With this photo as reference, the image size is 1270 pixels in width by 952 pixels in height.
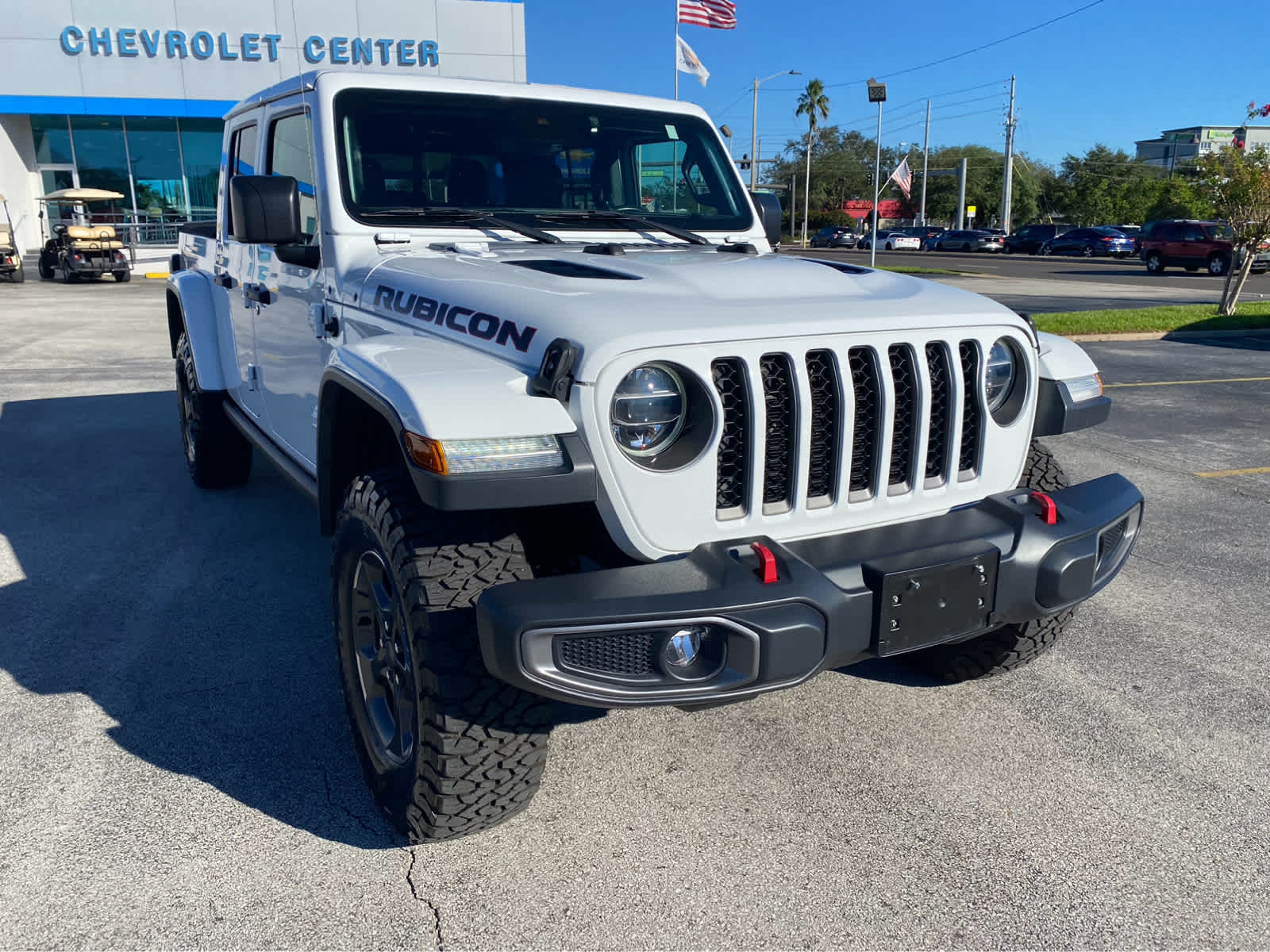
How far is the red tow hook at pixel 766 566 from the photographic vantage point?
88.8 inches

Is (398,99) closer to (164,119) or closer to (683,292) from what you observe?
(683,292)

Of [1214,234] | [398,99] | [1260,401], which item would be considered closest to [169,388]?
[398,99]

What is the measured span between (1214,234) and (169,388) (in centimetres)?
3053

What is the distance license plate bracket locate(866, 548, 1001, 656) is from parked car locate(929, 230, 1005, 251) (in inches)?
1879

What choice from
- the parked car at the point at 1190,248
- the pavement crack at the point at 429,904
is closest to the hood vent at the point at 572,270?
the pavement crack at the point at 429,904

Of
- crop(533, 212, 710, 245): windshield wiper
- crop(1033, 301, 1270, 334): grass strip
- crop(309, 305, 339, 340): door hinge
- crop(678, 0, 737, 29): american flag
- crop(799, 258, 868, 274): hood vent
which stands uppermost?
crop(678, 0, 737, 29): american flag

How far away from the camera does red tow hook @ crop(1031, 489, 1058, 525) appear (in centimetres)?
264

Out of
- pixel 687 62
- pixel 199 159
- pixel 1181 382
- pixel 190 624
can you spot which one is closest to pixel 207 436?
pixel 190 624

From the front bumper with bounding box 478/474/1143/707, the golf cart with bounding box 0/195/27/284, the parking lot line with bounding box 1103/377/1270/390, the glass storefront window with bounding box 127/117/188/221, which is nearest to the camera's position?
the front bumper with bounding box 478/474/1143/707

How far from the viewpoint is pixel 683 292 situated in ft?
8.73

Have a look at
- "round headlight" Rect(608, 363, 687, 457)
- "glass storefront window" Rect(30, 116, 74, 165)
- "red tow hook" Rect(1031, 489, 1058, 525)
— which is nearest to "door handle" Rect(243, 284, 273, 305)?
"round headlight" Rect(608, 363, 687, 457)

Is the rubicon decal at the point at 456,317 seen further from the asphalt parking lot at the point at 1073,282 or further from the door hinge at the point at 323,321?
the asphalt parking lot at the point at 1073,282

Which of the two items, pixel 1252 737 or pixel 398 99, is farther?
pixel 398 99

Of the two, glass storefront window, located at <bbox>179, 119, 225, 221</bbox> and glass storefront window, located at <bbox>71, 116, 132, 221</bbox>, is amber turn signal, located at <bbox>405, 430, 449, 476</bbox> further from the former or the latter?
glass storefront window, located at <bbox>71, 116, 132, 221</bbox>
